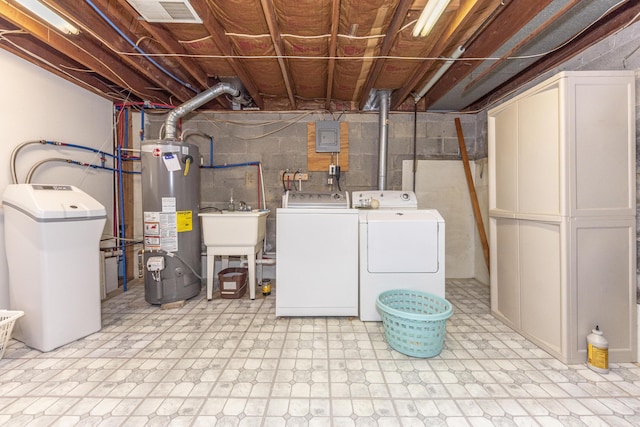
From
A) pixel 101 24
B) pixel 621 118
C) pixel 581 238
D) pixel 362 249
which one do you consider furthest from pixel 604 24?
pixel 101 24

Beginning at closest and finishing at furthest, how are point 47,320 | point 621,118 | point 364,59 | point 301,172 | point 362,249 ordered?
point 621,118
point 47,320
point 362,249
point 364,59
point 301,172

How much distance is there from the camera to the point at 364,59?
7.91 feet

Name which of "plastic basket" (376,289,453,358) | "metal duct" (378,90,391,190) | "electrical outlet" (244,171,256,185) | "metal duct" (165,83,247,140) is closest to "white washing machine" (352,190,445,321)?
"plastic basket" (376,289,453,358)

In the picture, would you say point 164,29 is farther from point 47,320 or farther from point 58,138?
point 47,320

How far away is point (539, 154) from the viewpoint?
1800 mm

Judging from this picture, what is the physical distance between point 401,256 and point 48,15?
3046 millimetres

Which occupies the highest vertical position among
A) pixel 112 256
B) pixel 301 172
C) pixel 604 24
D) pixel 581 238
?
pixel 604 24

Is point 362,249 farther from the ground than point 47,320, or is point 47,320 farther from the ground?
point 362,249

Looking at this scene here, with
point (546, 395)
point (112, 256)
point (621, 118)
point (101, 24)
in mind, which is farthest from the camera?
point (112, 256)

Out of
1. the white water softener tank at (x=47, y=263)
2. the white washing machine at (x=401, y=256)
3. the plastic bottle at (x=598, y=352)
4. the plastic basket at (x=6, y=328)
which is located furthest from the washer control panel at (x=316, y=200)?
the plastic basket at (x=6, y=328)

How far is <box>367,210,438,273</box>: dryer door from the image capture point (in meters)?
2.16

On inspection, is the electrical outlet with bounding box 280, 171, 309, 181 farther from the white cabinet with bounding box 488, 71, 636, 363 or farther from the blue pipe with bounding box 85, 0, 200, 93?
the white cabinet with bounding box 488, 71, 636, 363

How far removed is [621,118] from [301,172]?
9.24 feet

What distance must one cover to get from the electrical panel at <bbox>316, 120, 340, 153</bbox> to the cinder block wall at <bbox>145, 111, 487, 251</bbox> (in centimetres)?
12
